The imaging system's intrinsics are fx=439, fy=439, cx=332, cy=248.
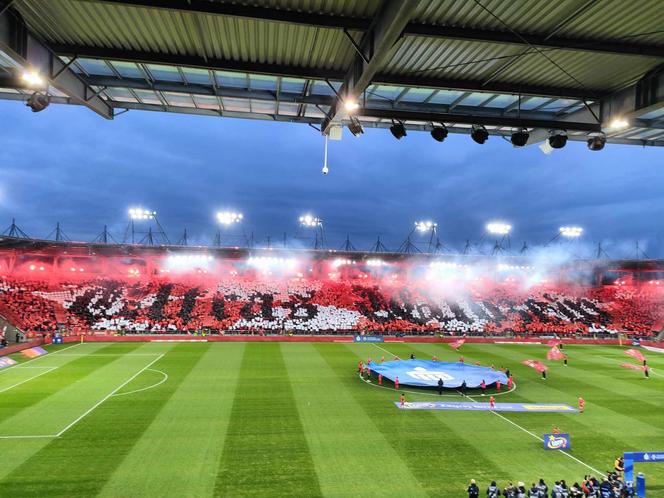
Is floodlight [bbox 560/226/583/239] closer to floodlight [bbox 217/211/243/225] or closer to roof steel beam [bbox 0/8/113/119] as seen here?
floodlight [bbox 217/211/243/225]

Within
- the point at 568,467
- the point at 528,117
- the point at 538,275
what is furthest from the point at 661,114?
the point at 538,275

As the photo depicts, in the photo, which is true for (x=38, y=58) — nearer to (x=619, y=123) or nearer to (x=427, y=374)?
(x=619, y=123)

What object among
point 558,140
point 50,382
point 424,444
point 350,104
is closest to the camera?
point 350,104

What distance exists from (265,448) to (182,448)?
3086mm

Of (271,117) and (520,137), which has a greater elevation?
(271,117)

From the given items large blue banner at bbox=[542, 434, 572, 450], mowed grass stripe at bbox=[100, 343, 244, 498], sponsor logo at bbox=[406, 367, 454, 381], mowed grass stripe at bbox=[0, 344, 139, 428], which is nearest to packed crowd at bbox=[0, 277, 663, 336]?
mowed grass stripe at bbox=[0, 344, 139, 428]

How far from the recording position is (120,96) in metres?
13.1

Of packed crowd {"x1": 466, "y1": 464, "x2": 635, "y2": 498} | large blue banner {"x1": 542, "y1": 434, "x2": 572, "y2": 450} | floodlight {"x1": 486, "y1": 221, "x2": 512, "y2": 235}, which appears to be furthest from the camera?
floodlight {"x1": 486, "y1": 221, "x2": 512, "y2": 235}

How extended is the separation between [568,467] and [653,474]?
289 cm

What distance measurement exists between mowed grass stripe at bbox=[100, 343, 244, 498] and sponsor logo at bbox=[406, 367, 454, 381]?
36.7 ft

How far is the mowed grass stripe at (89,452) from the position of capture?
13.3m

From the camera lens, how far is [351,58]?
34.6 ft

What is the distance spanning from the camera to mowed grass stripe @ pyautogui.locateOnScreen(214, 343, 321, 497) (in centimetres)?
1367

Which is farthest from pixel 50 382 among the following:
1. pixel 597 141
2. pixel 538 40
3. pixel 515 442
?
pixel 597 141
